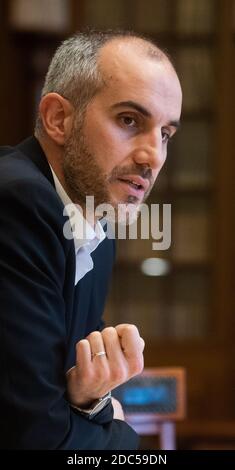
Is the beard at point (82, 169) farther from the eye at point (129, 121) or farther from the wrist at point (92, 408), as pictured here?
the wrist at point (92, 408)

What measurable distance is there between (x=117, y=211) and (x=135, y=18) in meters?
2.41

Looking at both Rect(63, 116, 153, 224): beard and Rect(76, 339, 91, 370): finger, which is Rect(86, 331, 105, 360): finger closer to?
Rect(76, 339, 91, 370): finger

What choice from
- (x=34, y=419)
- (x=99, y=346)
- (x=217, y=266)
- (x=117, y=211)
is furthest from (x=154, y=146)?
(x=217, y=266)

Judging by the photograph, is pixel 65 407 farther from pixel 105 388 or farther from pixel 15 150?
pixel 15 150

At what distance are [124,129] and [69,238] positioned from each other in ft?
0.62

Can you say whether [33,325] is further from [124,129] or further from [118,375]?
[124,129]

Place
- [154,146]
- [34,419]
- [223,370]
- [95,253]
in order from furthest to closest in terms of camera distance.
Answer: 1. [223,370]
2. [95,253]
3. [154,146]
4. [34,419]

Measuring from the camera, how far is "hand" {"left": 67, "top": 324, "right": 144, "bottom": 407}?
0.85 metres

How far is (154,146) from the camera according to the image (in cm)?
96

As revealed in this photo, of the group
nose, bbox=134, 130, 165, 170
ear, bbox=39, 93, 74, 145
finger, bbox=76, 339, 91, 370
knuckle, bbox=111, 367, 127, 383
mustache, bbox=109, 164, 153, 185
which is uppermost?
ear, bbox=39, 93, 74, 145

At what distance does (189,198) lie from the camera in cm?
327

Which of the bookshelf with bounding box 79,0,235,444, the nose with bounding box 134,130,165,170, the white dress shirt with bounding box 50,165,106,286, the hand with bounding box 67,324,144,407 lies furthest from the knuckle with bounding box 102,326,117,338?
the bookshelf with bounding box 79,0,235,444

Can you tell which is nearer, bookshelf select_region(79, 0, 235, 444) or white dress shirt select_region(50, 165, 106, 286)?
white dress shirt select_region(50, 165, 106, 286)

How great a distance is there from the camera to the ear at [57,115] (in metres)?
1.02
